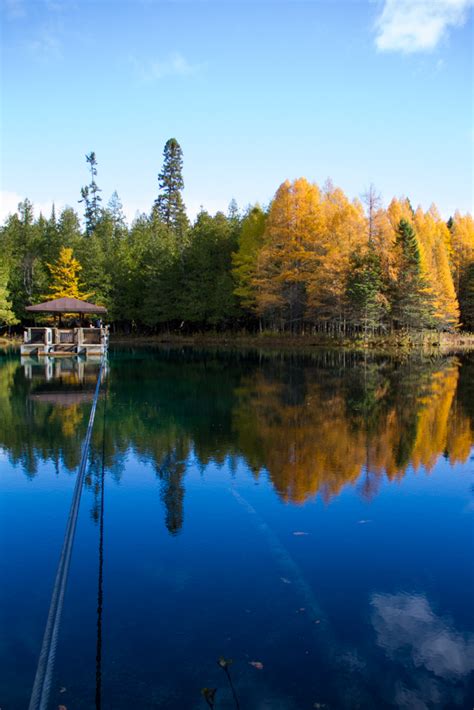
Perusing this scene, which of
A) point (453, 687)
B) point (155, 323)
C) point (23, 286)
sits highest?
point (23, 286)

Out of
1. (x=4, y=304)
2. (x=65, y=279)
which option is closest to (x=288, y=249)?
(x=65, y=279)

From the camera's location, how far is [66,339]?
33.2m

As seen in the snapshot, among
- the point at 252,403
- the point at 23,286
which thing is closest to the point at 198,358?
the point at 252,403

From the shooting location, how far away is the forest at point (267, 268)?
38656mm

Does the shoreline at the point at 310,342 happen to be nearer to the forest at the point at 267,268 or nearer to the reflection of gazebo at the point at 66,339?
the forest at the point at 267,268

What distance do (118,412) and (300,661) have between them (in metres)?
10.4

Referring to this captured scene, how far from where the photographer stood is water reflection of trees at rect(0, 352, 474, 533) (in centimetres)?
905

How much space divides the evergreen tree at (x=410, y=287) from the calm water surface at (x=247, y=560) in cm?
2627

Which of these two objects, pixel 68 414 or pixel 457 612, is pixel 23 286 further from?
pixel 457 612

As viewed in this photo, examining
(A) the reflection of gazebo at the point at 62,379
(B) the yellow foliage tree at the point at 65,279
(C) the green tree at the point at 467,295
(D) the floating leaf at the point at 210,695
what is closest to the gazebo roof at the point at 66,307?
(A) the reflection of gazebo at the point at 62,379

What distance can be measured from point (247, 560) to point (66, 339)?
29331 mm

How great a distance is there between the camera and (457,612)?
15.8ft

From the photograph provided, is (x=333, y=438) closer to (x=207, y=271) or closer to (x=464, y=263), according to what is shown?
(x=207, y=271)

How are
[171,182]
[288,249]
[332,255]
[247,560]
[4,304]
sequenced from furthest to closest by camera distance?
1. [171,182]
2. [4,304]
3. [288,249]
4. [332,255]
5. [247,560]
